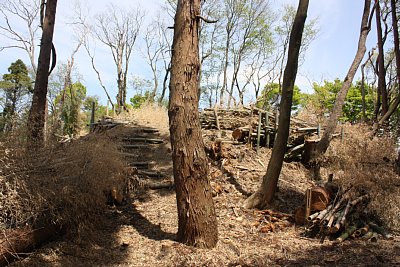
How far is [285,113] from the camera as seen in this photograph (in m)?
6.24

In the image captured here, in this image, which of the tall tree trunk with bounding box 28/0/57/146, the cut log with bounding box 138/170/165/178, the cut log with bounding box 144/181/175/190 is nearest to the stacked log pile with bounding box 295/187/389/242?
the cut log with bounding box 144/181/175/190

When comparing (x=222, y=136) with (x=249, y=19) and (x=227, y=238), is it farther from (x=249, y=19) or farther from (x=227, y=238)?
(x=249, y=19)

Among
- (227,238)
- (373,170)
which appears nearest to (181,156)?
(227,238)

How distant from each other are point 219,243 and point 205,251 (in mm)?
362

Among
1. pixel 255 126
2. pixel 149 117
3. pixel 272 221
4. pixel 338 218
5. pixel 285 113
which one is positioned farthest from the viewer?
pixel 149 117

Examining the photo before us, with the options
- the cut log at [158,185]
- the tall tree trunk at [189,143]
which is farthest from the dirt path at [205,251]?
the tall tree trunk at [189,143]

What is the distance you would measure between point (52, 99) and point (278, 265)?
97.5 feet

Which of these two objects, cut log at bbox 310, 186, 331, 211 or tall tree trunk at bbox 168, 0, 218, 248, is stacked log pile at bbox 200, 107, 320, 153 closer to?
cut log at bbox 310, 186, 331, 211

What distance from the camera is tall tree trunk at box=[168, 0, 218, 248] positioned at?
4.46 m

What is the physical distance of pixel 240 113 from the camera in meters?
11.8

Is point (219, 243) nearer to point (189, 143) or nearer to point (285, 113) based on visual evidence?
point (189, 143)

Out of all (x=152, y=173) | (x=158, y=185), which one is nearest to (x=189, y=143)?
(x=158, y=185)

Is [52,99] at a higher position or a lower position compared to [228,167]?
higher

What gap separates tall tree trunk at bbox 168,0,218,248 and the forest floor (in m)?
0.32
